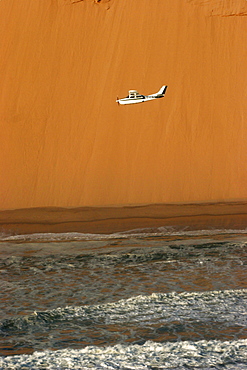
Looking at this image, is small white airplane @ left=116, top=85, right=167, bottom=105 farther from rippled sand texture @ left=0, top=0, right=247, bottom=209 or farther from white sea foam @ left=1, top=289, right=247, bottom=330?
white sea foam @ left=1, top=289, right=247, bottom=330

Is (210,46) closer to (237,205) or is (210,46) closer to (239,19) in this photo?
(239,19)

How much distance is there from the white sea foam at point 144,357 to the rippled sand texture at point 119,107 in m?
6.06

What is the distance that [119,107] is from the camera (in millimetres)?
9773

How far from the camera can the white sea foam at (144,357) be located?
268cm

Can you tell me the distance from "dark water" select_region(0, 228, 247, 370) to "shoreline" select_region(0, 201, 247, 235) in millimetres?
1246

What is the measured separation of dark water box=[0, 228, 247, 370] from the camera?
2.81 metres

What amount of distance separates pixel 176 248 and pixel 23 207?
3.62 m

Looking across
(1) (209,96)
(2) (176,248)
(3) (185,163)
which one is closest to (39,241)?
(2) (176,248)

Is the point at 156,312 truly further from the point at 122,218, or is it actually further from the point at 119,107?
the point at 119,107

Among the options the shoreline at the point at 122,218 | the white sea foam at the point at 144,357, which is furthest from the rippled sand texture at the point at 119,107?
the white sea foam at the point at 144,357

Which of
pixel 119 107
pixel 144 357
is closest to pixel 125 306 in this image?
pixel 144 357

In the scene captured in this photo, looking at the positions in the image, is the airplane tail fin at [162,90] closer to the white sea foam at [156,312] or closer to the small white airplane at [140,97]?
the small white airplane at [140,97]

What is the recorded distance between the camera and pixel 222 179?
9336 millimetres

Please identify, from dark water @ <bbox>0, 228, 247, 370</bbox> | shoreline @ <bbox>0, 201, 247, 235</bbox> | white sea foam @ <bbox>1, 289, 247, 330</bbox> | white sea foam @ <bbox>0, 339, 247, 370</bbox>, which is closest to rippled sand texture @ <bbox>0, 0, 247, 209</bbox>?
shoreline @ <bbox>0, 201, 247, 235</bbox>
